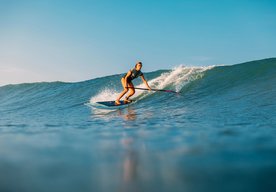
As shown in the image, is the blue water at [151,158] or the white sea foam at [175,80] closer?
the blue water at [151,158]

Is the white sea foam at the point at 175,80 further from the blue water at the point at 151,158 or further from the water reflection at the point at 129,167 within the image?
the water reflection at the point at 129,167

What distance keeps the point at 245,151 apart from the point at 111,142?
5.97 ft

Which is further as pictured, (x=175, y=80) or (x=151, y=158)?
(x=175, y=80)

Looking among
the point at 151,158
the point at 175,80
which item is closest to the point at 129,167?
the point at 151,158

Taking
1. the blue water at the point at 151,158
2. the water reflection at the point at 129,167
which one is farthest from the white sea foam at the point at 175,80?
the water reflection at the point at 129,167

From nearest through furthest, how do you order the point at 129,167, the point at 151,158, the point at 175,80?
the point at 129,167 < the point at 151,158 < the point at 175,80

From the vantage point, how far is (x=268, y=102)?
7.15 metres

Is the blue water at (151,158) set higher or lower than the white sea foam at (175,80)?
lower

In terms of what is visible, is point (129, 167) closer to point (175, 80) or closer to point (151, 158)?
point (151, 158)

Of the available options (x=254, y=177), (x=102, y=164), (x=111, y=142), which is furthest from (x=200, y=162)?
(x=111, y=142)

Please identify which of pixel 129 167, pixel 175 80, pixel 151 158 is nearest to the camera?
pixel 129 167

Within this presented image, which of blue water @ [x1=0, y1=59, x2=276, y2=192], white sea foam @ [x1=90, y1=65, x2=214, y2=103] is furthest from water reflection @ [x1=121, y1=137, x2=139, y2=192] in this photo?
white sea foam @ [x1=90, y1=65, x2=214, y2=103]

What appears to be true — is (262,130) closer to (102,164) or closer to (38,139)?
(102,164)

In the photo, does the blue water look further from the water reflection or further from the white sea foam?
the white sea foam
